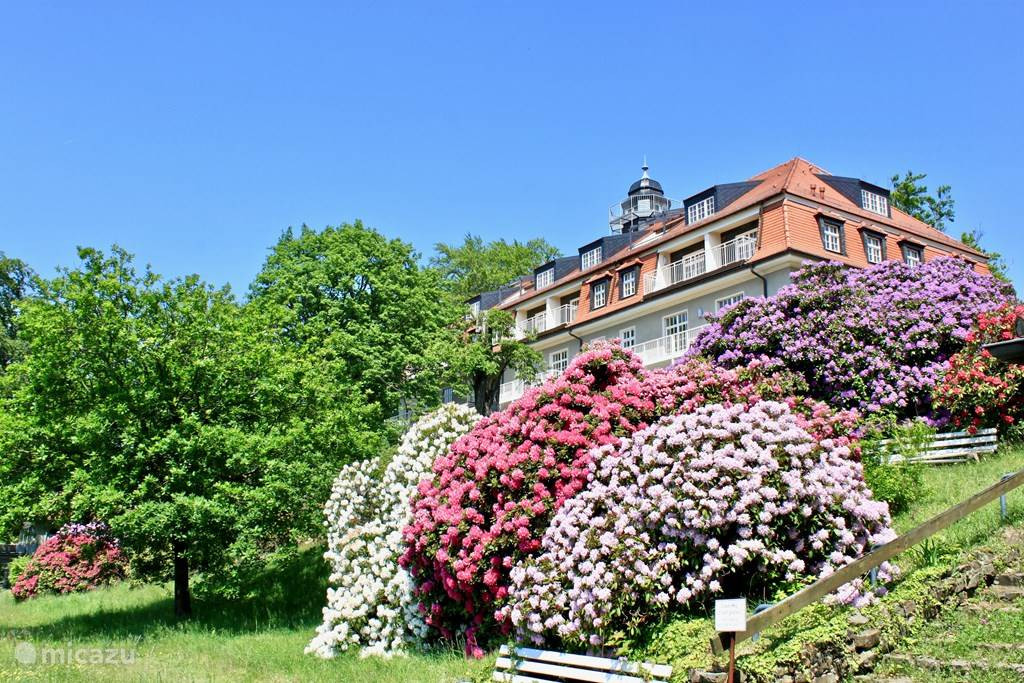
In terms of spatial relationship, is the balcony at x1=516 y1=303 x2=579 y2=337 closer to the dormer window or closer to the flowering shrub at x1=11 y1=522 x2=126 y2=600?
the dormer window

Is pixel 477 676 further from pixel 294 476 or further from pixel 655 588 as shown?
pixel 294 476

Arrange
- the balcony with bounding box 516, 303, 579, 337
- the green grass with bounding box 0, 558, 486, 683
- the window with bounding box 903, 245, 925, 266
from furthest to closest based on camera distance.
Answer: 1. the balcony with bounding box 516, 303, 579, 337
2. the window with bounding box 903, 245, 925, 266
3. the green grass with bounding box 0, 558, 486, 683

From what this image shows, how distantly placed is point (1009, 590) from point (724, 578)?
254 centimetres

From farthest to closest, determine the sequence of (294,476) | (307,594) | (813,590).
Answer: (307,594) → (294,476) → (813,590)

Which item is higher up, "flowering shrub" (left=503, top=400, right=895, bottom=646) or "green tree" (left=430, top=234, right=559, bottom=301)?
"green tree" (left=430, top=234, right=559, bottom=301)

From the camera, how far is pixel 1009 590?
7766mm

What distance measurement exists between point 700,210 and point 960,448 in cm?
2011

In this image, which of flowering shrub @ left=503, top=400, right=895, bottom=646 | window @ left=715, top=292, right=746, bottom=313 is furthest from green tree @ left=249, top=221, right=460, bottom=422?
flowering shrub @ left=503, top=400, right=895, bottom=646

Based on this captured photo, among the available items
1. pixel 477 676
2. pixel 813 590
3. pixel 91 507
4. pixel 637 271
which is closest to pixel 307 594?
pixel 91 507

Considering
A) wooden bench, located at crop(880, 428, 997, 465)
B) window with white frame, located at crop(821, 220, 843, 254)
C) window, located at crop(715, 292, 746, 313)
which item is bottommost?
wooden bench, located at crop(880, 428, 997, 465)

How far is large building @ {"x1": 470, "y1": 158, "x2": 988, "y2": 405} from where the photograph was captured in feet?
93.9

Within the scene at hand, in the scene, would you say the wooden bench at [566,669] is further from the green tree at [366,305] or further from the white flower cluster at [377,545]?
the green tree at [366,305]

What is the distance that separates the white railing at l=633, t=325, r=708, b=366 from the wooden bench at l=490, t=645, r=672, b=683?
2263 centimetres

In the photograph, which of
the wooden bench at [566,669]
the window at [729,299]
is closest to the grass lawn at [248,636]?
the wooden bench at [566,669]
